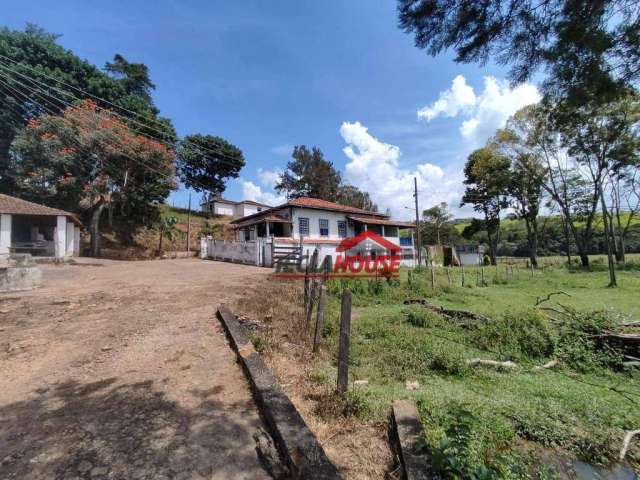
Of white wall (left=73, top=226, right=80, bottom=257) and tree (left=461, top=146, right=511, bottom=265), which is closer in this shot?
white wall (left=73, top=226, right=80, bottom=257)

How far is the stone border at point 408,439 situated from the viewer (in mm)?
1955

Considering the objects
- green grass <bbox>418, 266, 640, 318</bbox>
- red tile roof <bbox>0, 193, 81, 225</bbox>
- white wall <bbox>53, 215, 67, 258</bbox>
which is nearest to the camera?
green grass <bbox>418, 266, 640, 318</bbox>

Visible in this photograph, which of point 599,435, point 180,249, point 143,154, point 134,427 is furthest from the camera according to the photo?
point 180,249

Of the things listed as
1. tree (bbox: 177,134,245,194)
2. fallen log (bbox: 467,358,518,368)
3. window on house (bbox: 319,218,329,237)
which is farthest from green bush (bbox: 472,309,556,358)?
tree (bbox: 177,134,245,194)

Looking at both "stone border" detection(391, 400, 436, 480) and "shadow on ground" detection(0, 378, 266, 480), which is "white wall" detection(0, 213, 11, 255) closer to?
"shadow on ground" detection(0, 378, 266, 480)

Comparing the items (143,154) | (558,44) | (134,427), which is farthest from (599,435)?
(143,154)

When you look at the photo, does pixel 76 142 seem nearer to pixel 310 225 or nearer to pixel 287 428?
pixel 310 225

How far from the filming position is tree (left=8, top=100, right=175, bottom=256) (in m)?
18.7

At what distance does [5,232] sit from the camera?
15.9m

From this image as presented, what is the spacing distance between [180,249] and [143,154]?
333 inches

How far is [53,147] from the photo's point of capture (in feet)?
60.8

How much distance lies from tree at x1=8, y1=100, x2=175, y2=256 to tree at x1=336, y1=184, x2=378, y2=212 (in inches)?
956

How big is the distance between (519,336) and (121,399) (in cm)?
637

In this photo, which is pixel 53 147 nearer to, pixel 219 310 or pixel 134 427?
pixel 219 310
